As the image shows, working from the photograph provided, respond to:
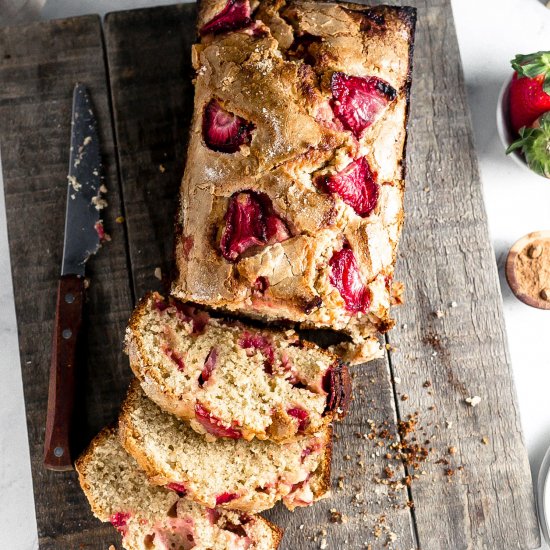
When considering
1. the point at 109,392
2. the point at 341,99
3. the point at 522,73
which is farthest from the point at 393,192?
the point at 109,392

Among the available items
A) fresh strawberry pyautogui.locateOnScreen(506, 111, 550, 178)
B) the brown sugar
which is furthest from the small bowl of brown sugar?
fresh strawberry pyautogui.locateOnScreen(506, 111, 550, 178)

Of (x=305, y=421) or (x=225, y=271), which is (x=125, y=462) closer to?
(x=305, y=421)

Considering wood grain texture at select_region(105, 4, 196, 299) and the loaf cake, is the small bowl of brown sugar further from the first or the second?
wood grain texture at select_region(105, 4, 196, 299)

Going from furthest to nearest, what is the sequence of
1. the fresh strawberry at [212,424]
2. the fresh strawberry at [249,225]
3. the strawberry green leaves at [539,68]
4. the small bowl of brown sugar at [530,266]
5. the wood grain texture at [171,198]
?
1. the small bowl of brown sugar at [530,266]
2. the wood grain texture at [171,198]
3. the strawberry green leaves at [539,68]
4. the fresh strawberry at [212,424]
5. the fresh strawberry at [249,225]

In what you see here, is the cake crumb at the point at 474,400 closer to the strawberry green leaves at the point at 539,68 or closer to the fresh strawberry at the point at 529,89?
the fresh strawberry at the point at 529,89

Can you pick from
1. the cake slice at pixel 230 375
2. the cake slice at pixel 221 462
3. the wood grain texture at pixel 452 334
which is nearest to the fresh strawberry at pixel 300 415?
the cake slice at pixel 230 375

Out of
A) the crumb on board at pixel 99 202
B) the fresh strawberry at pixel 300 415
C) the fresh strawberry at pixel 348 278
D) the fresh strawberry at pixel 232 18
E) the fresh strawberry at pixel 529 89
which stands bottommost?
the fresh strawberry at pixel 300 415
